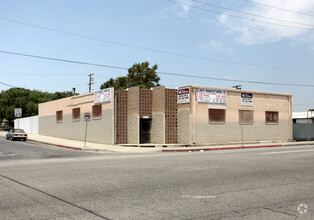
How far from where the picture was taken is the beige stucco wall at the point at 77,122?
30016 mm

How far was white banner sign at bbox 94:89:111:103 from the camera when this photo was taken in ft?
98.5

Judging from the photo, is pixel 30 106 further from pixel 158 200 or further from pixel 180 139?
pixel 158 200

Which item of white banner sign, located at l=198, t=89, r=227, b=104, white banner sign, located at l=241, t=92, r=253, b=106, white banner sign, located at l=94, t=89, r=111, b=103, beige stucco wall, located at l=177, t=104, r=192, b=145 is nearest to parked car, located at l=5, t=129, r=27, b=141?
white banner sign, located at l=94, t=89, r=111, b=103

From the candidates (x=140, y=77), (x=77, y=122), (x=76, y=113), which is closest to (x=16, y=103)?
(x=140, y=77)

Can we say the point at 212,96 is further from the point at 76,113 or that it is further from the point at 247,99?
the point at 76,113

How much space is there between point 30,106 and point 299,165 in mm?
62300

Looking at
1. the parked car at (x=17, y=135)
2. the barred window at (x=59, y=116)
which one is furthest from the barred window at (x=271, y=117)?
the parked car at (x=17, y=135)

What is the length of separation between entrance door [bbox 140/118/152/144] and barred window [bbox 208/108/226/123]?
5.51m

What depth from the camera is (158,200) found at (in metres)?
7.30

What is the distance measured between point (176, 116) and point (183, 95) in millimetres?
2077

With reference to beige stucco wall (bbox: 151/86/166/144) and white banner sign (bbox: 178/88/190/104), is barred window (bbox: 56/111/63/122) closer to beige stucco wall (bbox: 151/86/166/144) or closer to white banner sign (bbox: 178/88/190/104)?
beige stucco wall (bbox: 151/86/166/144)

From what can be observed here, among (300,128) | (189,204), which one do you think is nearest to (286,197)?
(189,204)

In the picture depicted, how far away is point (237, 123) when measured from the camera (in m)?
32.1

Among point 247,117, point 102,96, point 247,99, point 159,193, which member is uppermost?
point 102,96
